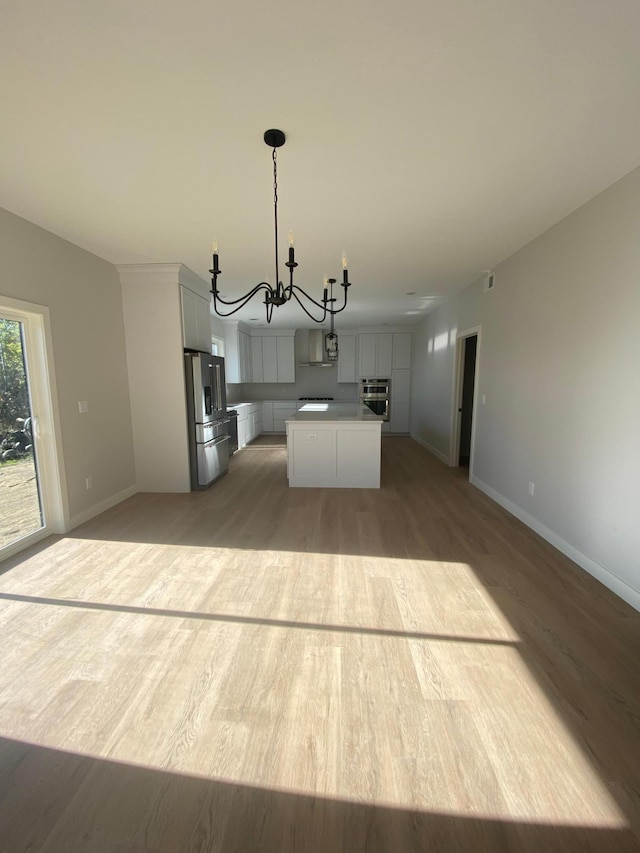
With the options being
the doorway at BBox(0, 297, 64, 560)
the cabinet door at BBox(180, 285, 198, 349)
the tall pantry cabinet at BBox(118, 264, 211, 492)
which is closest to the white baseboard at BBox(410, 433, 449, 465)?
the tall pantry cabinet at BBox(118, 264, 211, 492)

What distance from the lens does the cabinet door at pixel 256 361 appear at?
8352mm

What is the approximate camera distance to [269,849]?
3.47ft

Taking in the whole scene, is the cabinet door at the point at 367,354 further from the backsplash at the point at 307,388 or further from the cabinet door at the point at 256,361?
the cabinet door at the point at 256,361

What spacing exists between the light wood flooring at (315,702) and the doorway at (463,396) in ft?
9.57

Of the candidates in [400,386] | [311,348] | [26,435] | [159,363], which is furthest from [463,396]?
[26,435]

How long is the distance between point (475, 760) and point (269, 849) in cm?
77

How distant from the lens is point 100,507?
12.5 ft

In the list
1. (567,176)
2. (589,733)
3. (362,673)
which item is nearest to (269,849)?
(362,673)

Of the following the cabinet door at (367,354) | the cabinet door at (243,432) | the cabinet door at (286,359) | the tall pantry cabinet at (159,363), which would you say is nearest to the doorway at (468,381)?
the cabinet door at (367,354)

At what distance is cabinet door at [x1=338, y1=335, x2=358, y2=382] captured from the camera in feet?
27.3

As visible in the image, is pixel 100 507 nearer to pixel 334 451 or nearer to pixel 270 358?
pixel 334 451

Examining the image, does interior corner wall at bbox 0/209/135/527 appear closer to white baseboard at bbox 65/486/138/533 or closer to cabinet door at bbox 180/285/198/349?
white baseboard at bbox 65/486/138/533

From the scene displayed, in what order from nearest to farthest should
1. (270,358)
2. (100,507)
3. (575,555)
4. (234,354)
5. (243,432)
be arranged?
(575,555), (100,507), (243,432), (234,354), (270,358)

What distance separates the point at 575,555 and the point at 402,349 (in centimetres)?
613
